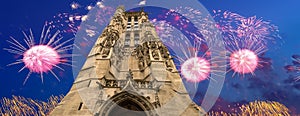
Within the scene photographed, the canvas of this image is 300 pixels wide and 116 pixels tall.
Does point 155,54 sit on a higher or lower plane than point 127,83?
higher

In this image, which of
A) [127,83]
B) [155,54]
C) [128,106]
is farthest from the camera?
[155,54]

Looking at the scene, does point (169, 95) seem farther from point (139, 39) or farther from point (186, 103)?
point (139, 39)

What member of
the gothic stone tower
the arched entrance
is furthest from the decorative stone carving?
the arched entrance

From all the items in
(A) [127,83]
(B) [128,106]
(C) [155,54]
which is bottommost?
(B) [128,106]

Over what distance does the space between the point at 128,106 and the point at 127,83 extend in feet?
7.24

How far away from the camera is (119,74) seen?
3244cm

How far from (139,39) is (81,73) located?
13.9 meters

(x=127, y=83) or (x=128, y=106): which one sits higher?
(x=127, y=83)

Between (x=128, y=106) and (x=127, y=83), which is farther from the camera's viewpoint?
(x=127, y=83)

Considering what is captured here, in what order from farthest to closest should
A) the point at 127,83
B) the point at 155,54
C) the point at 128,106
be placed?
the point at 155,54
the point at 127,83
the point at 128,106

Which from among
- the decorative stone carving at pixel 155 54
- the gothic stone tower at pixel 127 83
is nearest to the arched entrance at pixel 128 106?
the gothic stone tower at pixel 127 83

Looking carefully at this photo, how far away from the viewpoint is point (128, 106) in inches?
958

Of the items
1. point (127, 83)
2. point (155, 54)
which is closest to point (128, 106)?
point (127, 83)

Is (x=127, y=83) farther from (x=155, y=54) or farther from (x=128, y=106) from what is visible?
(x=155, y=54)
